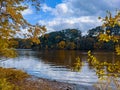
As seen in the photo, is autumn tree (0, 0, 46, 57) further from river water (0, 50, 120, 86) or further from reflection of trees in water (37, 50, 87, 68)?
reflection of trees in water (37, 50, 87, 68)

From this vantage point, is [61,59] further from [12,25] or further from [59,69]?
[12,25]

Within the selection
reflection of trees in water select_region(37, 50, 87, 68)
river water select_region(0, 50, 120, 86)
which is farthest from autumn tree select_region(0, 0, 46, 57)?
reflection of trees in water select_region(37, 50, 87, 68)

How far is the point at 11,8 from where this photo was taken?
12961mm

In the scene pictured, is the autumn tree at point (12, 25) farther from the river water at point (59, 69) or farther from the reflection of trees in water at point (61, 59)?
the reflection of trees in water at point (61, 59)

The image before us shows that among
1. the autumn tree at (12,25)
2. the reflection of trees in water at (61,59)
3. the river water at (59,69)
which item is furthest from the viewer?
the reflection of trees in water at (61,59)

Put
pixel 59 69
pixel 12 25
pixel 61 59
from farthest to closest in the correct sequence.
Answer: pixel 61 59 → pixel 59 69 → pixel 12 25

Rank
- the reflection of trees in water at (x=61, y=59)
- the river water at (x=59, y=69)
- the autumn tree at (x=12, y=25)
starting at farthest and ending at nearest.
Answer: the reflection of trees in water at (x=61, y=59), the river water at (x=59, y=69), the autumn tree at (x=12, y=25)

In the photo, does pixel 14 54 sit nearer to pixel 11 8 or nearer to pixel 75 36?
pixel 11 8

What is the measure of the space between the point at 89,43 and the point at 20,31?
383ft

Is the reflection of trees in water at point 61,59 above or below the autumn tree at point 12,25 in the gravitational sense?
below

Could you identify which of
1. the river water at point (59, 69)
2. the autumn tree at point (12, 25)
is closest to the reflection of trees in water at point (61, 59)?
the river water at point (59, 69)

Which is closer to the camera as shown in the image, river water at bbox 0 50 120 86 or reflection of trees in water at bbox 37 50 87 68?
river water at bbox 0 50 120 86

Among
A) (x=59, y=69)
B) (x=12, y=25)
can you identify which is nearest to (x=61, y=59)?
(x=59, y=69)

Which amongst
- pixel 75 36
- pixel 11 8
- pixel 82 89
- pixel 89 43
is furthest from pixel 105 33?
pixel 75 36
